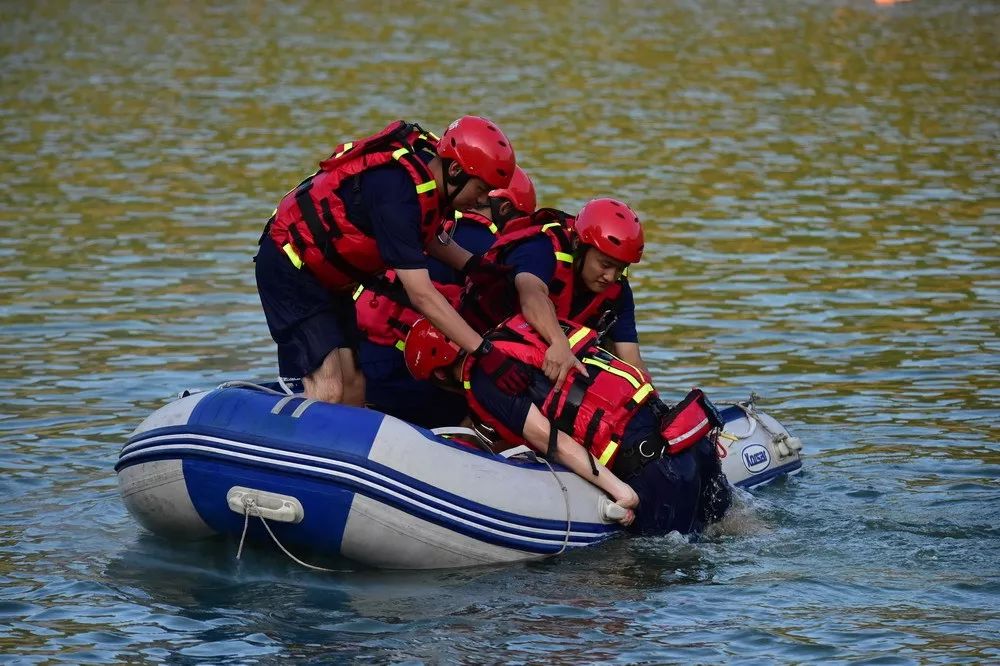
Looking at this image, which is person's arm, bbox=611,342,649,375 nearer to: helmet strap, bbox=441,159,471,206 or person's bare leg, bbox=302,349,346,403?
helmet strap, bbox=441,159,471,206

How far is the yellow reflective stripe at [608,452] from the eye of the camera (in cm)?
781

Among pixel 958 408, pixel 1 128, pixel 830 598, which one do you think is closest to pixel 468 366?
pixel 830 598

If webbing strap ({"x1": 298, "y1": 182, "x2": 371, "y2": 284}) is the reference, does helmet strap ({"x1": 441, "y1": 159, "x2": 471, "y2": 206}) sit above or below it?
above

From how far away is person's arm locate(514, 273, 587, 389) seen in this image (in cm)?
764

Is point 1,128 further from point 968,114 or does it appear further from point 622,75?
point 968,114

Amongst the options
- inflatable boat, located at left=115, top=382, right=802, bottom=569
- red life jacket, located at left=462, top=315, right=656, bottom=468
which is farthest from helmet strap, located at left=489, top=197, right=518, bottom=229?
inflatable boat, located at left=115, top=382, right=802, bottom=569

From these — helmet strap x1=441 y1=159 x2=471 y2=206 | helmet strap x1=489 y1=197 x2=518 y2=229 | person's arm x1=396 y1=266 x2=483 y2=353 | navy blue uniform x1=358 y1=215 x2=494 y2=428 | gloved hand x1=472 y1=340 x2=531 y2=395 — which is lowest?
navy blue uniform x1=358 y1=215 x2=494 y2=428

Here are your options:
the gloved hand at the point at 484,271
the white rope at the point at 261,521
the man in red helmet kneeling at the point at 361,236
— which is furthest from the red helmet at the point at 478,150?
the white rope at the point at 261,521

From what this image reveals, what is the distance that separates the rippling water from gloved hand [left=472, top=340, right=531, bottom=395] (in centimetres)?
93

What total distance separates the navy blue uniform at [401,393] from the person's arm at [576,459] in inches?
37.1

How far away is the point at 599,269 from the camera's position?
7.99m

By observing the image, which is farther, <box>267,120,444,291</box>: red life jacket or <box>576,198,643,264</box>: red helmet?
<box>576,198,643,264</box>: red helmet

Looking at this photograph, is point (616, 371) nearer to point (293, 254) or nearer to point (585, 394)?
point (585, 394)

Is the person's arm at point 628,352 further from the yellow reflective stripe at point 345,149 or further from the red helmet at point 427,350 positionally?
the yellow reflective stripe at point 345,149
